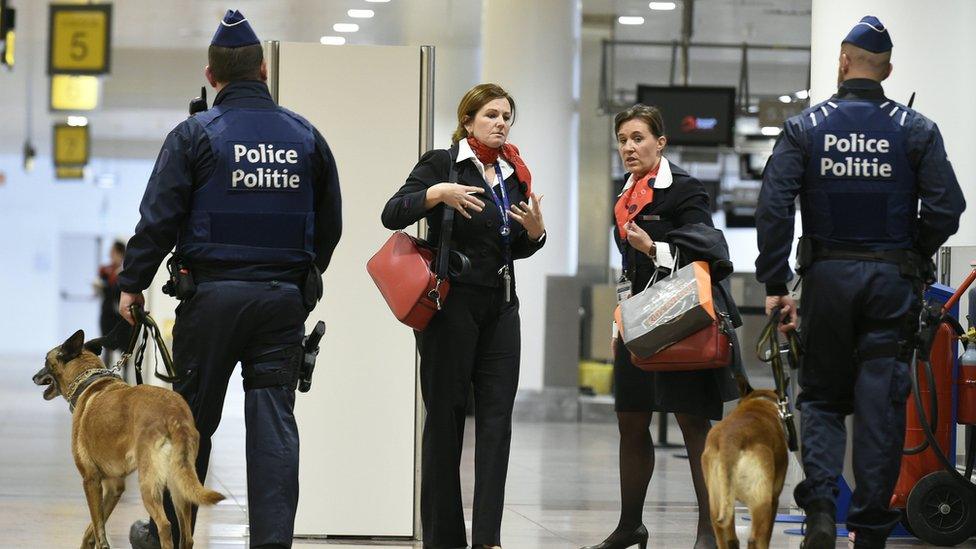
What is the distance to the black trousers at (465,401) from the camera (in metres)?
4.77

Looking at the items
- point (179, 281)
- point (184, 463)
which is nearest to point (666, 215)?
point (179, 281)

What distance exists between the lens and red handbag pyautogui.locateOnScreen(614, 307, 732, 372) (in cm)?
472

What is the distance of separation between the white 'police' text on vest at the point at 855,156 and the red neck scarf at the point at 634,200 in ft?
2.49

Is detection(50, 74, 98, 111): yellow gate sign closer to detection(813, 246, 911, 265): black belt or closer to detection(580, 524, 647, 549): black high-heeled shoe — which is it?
detection(580, 524, 647, 549): black high-heeled shoe

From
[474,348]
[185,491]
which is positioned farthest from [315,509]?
[185,491]

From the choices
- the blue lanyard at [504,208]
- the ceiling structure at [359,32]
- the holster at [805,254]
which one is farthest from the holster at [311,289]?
the ceiling structure at [359,32]

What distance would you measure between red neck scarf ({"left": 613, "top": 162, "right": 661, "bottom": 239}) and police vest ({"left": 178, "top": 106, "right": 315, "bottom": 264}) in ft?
4.25

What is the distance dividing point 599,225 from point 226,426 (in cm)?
491

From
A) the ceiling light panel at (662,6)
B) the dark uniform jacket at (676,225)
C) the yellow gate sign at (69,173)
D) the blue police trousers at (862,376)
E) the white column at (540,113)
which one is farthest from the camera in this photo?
the yellow gate sign at (69,173)

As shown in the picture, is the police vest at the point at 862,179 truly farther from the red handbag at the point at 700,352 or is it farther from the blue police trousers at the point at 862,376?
the red handbag at the point at 700,352

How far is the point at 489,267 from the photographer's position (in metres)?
4.77

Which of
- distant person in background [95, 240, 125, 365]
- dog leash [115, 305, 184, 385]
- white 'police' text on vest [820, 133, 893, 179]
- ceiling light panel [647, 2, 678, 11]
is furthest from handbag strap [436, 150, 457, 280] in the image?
distant person in background [95, 240, 125, 365]

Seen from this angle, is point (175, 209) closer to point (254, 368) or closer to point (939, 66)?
point (254, 368)

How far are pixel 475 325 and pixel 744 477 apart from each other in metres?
1.13
